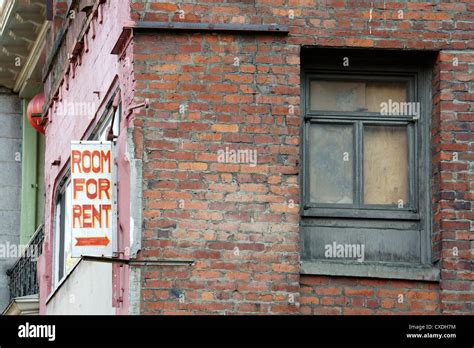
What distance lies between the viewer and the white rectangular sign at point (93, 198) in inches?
593

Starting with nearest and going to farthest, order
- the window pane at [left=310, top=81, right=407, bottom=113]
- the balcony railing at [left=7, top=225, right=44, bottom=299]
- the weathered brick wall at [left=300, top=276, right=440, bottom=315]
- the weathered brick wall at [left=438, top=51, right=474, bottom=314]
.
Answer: the weathered brick wall at [left=300, top=276, right=440, bottom=315] < the weathered brick wall at [left=438, top=51, right=474, bottom=314] < the window pane at [left=310, top=81, right=407, bottom=113] < the balcony railing at [left=7, top=225, right=44, bottom=299]

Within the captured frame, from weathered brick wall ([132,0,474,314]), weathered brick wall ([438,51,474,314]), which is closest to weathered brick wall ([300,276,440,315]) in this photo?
weathered brick wall ([132,0,474,314])

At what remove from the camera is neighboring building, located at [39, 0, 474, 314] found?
14602 mm

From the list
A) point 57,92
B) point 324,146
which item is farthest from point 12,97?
point 324,146

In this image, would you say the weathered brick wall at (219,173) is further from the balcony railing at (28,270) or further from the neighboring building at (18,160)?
the neighboring building at (18,160)

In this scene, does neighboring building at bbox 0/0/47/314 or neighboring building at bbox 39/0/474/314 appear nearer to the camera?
neighboring building at bbox 39/0/474/314

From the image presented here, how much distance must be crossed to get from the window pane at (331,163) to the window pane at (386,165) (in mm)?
164

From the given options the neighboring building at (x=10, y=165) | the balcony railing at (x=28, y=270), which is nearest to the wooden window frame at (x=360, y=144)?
the balcony railing at (x=28, y=270)

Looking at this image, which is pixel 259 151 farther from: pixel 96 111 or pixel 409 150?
pixel 96 111

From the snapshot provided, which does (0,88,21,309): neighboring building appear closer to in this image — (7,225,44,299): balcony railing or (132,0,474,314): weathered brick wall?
(7,225,44,299): balcony railing

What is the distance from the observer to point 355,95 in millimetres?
15508

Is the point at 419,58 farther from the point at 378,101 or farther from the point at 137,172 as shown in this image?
the point at 137,172

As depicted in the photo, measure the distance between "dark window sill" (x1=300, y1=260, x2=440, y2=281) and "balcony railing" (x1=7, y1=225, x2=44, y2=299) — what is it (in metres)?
9.39
